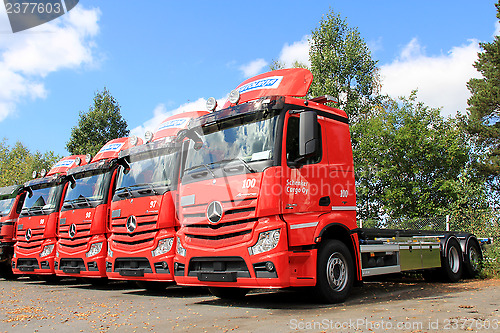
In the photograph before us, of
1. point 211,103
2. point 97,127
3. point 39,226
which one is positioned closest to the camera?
point 211,103

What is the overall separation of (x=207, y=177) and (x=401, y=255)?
14.7ft

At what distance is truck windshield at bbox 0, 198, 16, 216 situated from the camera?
15615 mm

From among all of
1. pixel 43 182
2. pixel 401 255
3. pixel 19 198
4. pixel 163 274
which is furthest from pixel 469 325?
pixel 19 198

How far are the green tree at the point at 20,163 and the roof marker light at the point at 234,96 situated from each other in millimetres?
43910

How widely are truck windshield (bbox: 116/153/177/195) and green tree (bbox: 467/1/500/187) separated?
26.4 m

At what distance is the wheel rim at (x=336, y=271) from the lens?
720 cm

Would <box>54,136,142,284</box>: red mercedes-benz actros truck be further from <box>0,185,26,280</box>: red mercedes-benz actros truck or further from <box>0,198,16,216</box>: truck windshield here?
<box>0,198,16,216</box>: truck windshield

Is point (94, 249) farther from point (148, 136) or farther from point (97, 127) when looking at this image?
point (97, 127)

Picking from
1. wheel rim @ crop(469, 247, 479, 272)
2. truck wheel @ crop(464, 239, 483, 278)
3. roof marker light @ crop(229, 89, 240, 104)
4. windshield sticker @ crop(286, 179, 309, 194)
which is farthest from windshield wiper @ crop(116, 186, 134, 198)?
wheel rim @ crop(469, 247, 479, 272)

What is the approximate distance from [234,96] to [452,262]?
709 centimetres

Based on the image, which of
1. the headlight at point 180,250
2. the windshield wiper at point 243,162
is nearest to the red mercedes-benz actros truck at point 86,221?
the headlight at point 180,250

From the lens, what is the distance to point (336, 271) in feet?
24.2

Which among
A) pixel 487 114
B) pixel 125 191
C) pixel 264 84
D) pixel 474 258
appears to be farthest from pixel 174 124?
pixel 487 114

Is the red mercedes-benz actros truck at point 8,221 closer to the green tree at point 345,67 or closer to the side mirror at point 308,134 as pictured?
the side mirror at point 308,134
